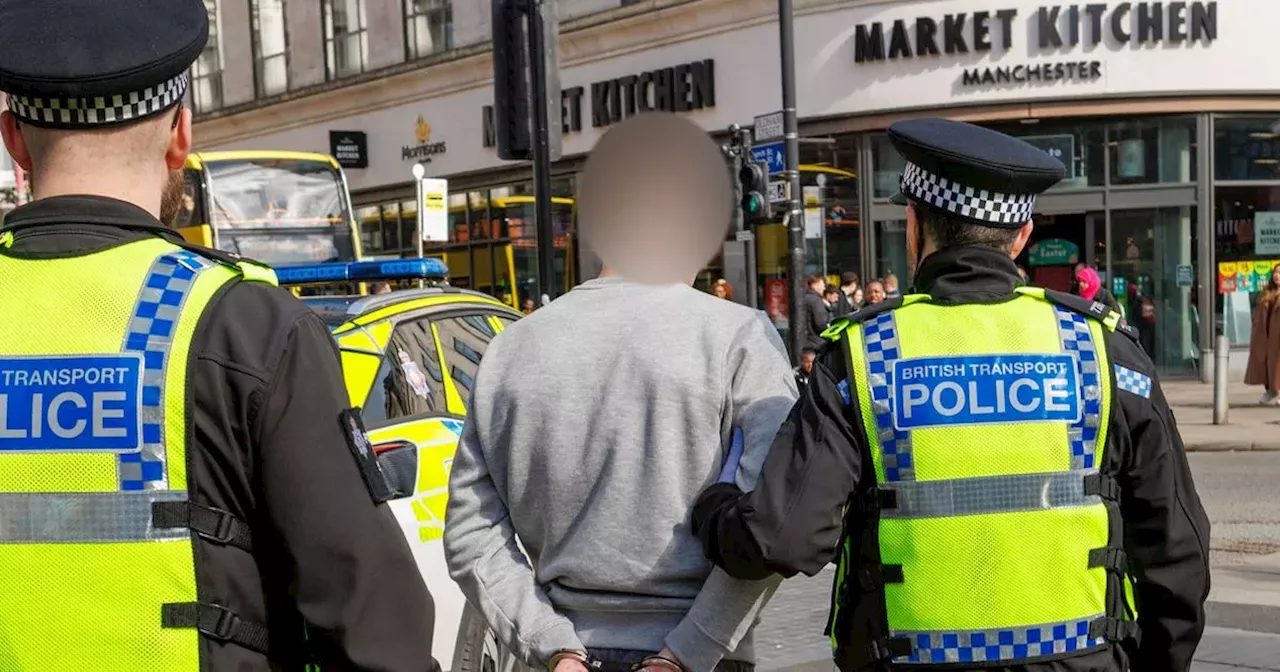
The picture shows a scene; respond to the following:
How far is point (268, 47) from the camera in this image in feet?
111

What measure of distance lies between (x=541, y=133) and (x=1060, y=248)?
52.6ft

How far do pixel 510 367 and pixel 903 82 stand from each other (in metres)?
20.2

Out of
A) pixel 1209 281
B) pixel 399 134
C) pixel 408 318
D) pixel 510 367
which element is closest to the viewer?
pixel 510 367

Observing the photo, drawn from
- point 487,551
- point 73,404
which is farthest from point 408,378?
point 73,404

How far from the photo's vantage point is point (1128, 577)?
2.78m

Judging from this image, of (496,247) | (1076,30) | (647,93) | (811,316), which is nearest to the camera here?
(811,316)

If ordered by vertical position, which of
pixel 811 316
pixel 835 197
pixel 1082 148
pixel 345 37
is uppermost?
pixel 345 37

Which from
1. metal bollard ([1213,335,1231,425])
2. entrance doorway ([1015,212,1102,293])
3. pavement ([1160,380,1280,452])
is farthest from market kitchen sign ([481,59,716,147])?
metal bollard ([1213,335,1231,425])

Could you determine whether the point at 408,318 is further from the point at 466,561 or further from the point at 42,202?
the point at 42,202

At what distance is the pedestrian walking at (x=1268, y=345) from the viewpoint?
17469 mm

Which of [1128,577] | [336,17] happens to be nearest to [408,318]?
[1128,577]

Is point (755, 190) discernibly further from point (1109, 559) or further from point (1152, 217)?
point (1109, 559)

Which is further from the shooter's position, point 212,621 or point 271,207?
point 271,207

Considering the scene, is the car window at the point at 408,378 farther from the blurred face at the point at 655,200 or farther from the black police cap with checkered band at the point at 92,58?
the black police cap with checkered band at the point at 92,58
